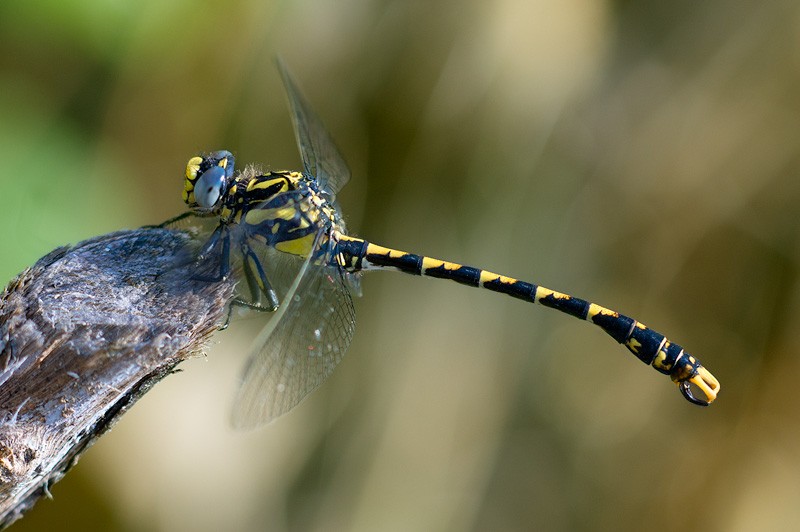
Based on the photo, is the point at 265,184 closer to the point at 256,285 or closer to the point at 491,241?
the point at 256,285

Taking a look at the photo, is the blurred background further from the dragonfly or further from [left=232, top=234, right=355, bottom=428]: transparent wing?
[left=232, top=234, right=355, bottom=428]: transparent wing

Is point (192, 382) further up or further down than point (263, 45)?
further down

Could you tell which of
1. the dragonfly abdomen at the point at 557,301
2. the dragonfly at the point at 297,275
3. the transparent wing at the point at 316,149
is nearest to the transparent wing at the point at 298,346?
the dragonfly at the point at 297,275

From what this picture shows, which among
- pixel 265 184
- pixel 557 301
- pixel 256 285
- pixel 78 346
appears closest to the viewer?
pixel 78 346

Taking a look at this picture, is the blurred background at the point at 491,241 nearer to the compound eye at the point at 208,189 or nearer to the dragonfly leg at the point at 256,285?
the compound eye at the point at 208,189

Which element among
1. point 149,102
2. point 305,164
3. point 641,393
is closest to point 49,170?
point 149,102

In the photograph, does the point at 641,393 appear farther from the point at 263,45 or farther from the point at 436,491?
the point at 263,45

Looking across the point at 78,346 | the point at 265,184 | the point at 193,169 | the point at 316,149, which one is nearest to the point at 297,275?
the point at 265,184

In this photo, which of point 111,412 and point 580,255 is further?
point 580,255
